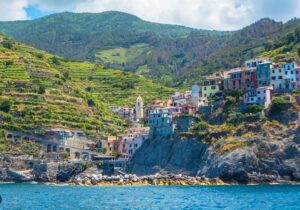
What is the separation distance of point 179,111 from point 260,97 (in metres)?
24.8

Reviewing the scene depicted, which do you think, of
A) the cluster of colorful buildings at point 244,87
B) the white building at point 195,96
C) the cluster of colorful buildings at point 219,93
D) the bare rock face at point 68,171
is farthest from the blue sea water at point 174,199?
the white building at point 195,96

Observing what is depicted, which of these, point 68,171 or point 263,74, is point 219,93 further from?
point 68,171

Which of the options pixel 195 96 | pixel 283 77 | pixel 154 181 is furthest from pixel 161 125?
pixel 283 77

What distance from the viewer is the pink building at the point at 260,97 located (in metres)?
117

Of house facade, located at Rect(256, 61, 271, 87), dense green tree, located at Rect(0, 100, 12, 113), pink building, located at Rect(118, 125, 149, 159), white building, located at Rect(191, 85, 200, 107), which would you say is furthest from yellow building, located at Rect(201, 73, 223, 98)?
dense green tree, located at Rect(0, 100, 12, 113)

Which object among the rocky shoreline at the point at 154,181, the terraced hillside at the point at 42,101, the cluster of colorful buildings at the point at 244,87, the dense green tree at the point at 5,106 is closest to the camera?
the rocky shoreline at the point at 154,181

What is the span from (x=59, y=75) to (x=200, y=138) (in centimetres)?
7494

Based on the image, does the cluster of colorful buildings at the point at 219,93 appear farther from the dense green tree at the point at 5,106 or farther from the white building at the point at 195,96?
the dense green tree at the point at 5,106

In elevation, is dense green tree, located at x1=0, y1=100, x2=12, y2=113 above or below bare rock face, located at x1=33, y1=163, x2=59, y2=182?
above

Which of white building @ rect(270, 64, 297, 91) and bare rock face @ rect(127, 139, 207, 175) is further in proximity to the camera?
white building @ rect(270, 64, 297, 91)

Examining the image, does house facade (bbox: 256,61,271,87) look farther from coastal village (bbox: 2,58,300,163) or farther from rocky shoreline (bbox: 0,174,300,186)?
rocky shoreline (bbox: 0,174,300,186)

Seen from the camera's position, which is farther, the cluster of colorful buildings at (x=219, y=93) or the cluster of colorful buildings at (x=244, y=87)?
the cluster of colorful buildings at (x=219, y=93)

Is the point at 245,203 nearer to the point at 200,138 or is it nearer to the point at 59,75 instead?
the point at 200,138

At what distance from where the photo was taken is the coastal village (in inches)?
4754
